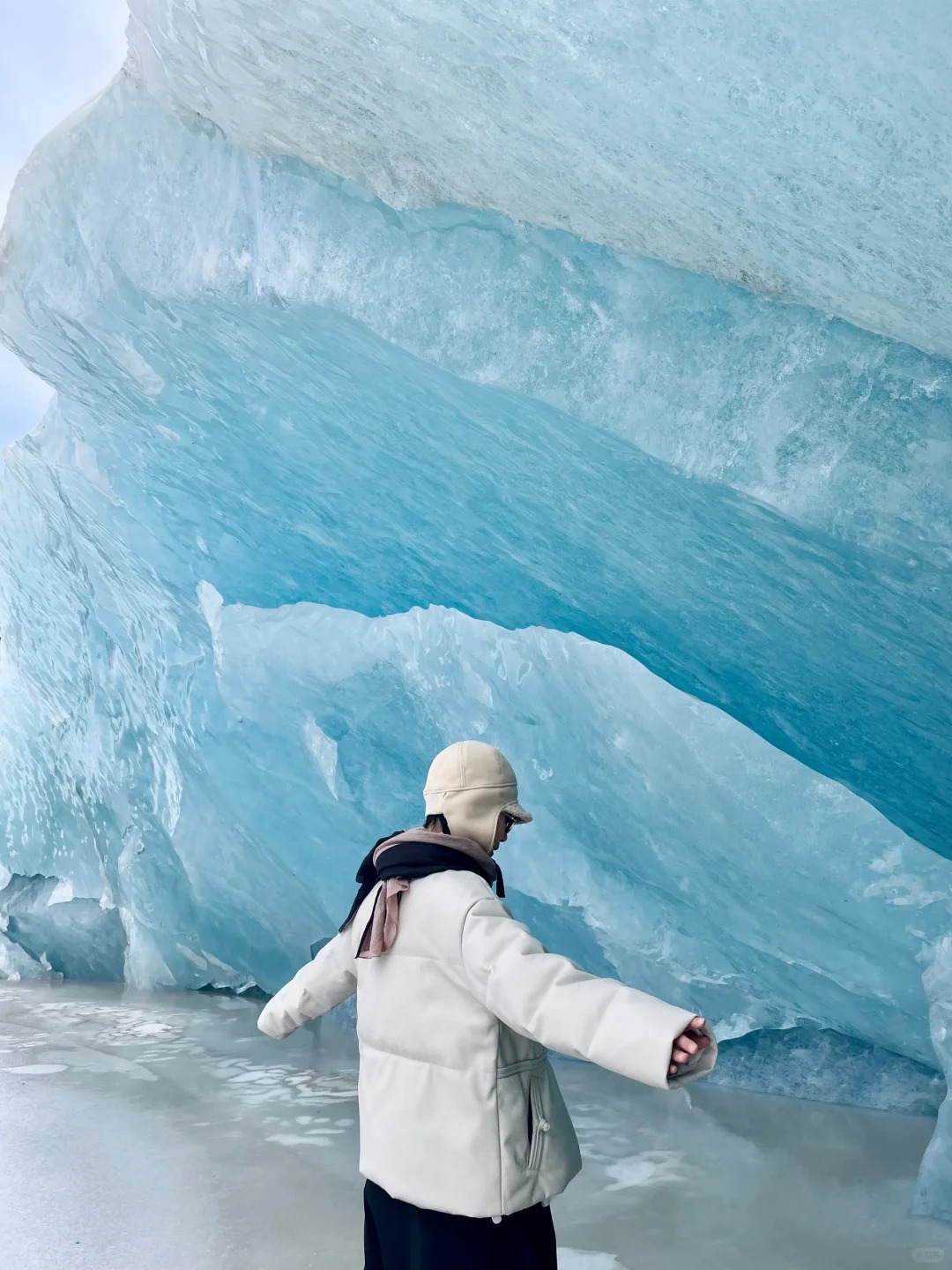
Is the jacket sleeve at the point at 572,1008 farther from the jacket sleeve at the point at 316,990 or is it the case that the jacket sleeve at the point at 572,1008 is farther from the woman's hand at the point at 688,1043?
the jacket sleeve at the point at 316,990

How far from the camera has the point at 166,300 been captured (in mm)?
4262

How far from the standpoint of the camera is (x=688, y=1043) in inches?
45.5

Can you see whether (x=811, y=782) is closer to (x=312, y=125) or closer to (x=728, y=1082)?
(x=728, y=1082)

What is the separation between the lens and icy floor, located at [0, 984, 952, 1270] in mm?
2445

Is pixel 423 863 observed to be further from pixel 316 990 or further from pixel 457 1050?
pixel 316 990

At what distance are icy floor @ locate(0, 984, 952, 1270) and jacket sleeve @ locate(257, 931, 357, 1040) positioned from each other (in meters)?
0.97

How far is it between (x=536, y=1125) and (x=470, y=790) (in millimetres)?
410

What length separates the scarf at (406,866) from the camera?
1418 mm

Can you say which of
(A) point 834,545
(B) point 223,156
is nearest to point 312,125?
(B) point 223,156

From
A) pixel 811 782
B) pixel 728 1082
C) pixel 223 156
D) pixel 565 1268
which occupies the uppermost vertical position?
pixel 223 156

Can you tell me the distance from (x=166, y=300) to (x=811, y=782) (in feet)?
9.59

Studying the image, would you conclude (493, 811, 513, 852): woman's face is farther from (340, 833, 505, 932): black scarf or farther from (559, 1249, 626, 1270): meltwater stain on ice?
(559, 1249, 626, 1270): meltwater stain on ice

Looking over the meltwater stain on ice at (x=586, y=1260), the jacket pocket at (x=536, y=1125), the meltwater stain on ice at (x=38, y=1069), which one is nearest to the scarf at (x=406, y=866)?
the jacket pocket at (x=536, y=1125)

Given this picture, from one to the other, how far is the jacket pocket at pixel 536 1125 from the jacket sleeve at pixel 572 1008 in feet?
0.55
